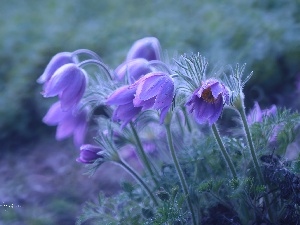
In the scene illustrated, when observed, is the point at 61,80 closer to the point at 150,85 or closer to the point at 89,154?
the point at 89,154

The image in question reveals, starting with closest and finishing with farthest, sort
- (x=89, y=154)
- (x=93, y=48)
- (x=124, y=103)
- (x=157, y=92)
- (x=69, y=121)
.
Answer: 1. (x=157, y=92)
2. (x=124, y=103)
3. (x=89, y=154)
4. (x=69, y=121)
5. (x=93, y=48)

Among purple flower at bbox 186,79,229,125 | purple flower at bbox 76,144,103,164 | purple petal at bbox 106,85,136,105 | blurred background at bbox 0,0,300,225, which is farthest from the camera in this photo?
blurred background at bbox 0,0,300,225

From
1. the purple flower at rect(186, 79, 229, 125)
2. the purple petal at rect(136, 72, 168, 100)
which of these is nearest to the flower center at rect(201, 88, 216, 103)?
the purple flower at rect(186, 79, 229, 125)

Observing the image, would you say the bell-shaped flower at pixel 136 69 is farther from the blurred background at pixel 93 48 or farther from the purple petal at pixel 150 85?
the blurred background at pixel 93 48

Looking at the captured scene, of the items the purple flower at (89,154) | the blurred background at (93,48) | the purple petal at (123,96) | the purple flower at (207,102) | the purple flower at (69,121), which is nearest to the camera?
the purple flower at (207,102)

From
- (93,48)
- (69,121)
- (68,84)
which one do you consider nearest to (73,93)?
(68,84)

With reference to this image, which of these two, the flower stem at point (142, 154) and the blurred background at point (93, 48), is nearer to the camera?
the flower stem at point (142, 154)

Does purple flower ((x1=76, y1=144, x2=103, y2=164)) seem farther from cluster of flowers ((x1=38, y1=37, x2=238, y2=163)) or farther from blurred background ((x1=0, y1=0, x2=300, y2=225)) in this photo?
blurred background ((x1=0, y1=0, x2=300, y2=225))

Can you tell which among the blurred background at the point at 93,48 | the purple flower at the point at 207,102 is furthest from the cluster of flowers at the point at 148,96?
the blurred background at the point at 93,48
